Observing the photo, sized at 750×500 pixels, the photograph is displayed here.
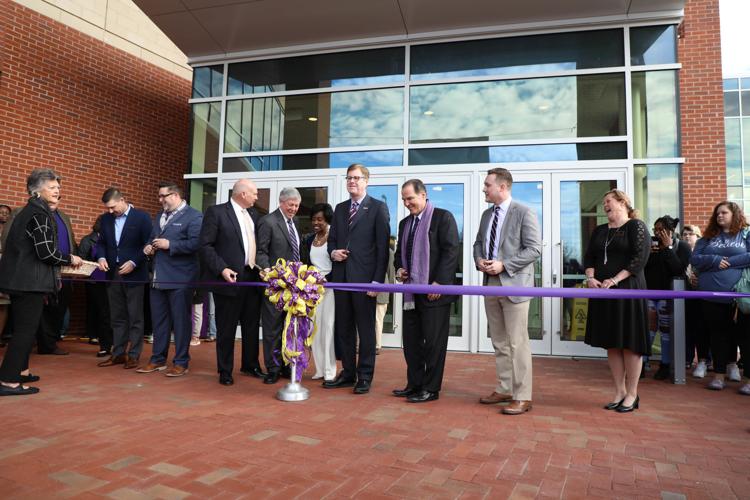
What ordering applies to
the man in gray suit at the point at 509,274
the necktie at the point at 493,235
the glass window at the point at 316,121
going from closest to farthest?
the man in gray suit at the point at 509,274 → the necktie at the point at 493,235 → the glass window at the point at 316,121

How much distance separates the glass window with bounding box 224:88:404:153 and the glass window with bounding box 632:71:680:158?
322cm

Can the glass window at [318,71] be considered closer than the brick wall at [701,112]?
No

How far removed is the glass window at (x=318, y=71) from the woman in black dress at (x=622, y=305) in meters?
4.57

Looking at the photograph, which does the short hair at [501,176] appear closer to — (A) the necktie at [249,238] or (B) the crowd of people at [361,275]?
(B) the crowd of people at [361,275]

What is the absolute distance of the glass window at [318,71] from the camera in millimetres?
7766

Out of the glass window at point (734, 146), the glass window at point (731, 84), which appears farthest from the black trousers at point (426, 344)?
the glass window at point (731, 84)

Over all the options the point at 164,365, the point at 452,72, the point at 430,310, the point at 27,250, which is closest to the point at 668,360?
the point at 430,310

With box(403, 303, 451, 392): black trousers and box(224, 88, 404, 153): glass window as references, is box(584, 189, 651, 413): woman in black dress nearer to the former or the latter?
box(403, 303, 451, 392): black trousers

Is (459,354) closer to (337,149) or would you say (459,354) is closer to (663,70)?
(337,149)

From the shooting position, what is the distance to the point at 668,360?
554 cm

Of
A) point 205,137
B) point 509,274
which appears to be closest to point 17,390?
point 509,274

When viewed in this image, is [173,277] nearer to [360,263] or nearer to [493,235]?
[360,263]

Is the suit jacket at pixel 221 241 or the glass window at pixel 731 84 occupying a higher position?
the glass window at pixel 731 84

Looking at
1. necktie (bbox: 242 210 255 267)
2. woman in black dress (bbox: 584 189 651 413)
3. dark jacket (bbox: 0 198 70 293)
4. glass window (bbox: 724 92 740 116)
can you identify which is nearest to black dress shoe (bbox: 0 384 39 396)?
dark jacket (bbox: 0 198 70 293)
